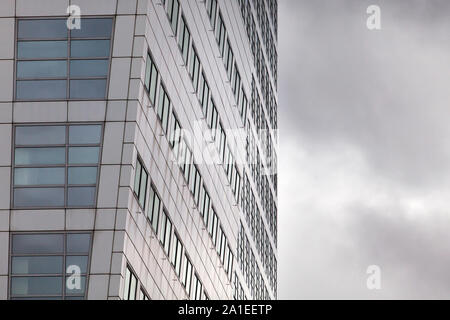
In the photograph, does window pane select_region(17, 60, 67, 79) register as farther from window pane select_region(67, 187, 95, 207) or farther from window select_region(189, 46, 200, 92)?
window select_region(189, 46, 200, 92)

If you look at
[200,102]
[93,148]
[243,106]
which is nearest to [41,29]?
[93,148]

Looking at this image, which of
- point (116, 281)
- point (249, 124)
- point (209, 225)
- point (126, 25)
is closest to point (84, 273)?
point (116, 281)

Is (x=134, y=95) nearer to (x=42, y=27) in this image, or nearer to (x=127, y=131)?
(x=127, y=131)

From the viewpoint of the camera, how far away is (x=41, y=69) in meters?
52.7

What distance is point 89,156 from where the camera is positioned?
50.9 meters

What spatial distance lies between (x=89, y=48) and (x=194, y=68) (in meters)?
13.5

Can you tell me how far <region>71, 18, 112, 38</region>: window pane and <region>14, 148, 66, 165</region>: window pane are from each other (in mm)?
5975

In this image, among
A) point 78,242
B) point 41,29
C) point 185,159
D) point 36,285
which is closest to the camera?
point 36,285

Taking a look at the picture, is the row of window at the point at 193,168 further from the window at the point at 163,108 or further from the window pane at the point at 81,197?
the window pane at the point at 81,197

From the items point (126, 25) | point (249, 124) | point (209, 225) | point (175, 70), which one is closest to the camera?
point (126, 25)

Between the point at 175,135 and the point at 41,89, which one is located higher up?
the point at 41,89

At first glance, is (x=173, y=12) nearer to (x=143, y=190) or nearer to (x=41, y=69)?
(x=41, y=69)

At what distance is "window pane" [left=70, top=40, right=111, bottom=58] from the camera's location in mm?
52406

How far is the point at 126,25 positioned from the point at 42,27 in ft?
14.1
